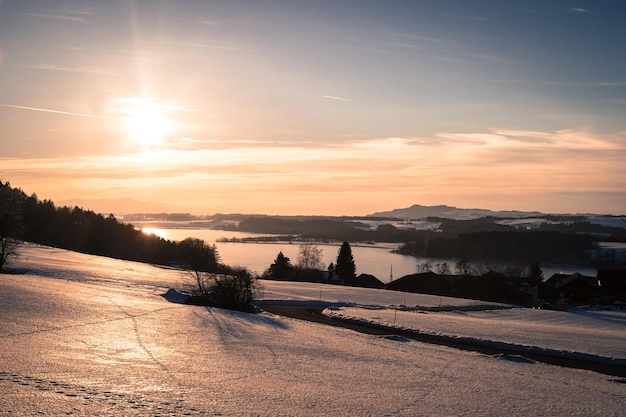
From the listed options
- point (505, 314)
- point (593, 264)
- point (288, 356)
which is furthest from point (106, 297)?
point (593, 264)

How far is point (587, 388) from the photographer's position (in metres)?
18.8

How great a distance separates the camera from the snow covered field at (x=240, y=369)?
42.7ft

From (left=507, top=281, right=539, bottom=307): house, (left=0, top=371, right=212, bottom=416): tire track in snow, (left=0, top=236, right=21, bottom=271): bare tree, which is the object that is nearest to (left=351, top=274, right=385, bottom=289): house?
(left=507, top=281, right=539, bottom=307): house

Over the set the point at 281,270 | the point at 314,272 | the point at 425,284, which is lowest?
the point at 425,284

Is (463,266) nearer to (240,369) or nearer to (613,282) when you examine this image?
(613,282)

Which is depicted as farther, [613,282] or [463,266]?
[463,266]

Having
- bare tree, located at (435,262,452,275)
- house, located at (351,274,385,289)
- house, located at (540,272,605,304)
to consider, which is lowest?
house, located at (351,274,385,289)

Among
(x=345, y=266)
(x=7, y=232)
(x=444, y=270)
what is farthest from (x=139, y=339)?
(x=444, y=270)

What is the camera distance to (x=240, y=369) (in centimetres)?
1744

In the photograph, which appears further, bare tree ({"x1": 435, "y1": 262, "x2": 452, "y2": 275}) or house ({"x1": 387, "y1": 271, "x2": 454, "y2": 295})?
bare tree ({"x1": 435, "y1": 262, "x2": 452, "y2": 275})

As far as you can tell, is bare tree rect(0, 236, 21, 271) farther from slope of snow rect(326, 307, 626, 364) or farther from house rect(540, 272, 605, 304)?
house rect(540, 272, 605, 304)

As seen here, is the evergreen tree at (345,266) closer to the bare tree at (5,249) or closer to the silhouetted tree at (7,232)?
the silhouetted tree at (7,232)

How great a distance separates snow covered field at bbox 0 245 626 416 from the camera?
513 inches

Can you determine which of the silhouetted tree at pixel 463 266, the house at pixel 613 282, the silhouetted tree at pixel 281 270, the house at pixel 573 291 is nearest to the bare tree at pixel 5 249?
the silhouetted tree at pixel 281 270
